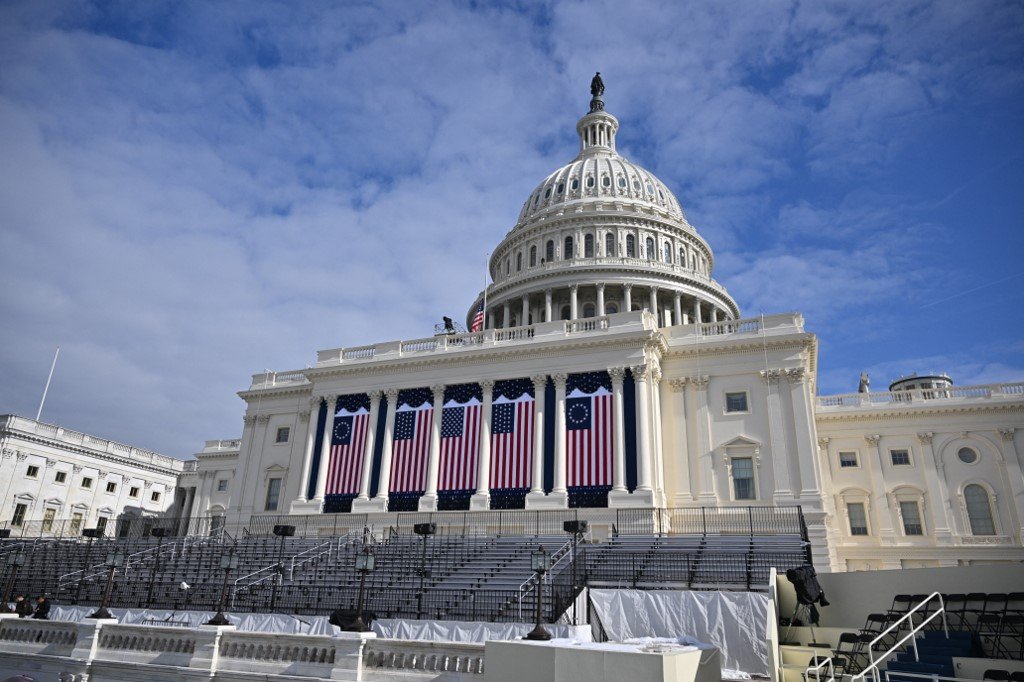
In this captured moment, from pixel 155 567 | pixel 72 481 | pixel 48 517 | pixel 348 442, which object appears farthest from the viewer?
pixel 72 481

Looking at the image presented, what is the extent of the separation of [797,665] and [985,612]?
167 inches

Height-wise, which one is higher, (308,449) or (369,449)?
(308,449)

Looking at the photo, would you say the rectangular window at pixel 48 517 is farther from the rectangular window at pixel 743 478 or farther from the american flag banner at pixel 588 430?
the rectangular window at pixel 743 478

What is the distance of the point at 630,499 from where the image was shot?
116ft

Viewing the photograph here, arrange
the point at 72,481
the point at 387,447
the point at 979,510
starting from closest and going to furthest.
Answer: the point at 387,447 < the point at 979,510 < the point at 72,481

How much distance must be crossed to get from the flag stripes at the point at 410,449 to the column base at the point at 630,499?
11377mm

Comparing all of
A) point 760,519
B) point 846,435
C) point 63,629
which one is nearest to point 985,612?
point 760,519

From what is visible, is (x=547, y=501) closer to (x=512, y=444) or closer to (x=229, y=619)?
(x=512, y=444)

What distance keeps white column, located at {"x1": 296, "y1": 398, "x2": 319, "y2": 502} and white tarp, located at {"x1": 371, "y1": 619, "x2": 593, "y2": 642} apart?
25.3m

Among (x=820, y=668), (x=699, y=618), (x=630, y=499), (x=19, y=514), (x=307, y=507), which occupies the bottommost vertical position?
(x=820, y=668)

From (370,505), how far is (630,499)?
1539cm

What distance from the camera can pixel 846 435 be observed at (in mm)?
46750

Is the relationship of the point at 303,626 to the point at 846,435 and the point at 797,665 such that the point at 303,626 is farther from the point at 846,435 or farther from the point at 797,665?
the point at 846,435

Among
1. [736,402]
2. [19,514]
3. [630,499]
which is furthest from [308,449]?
[19,514]
